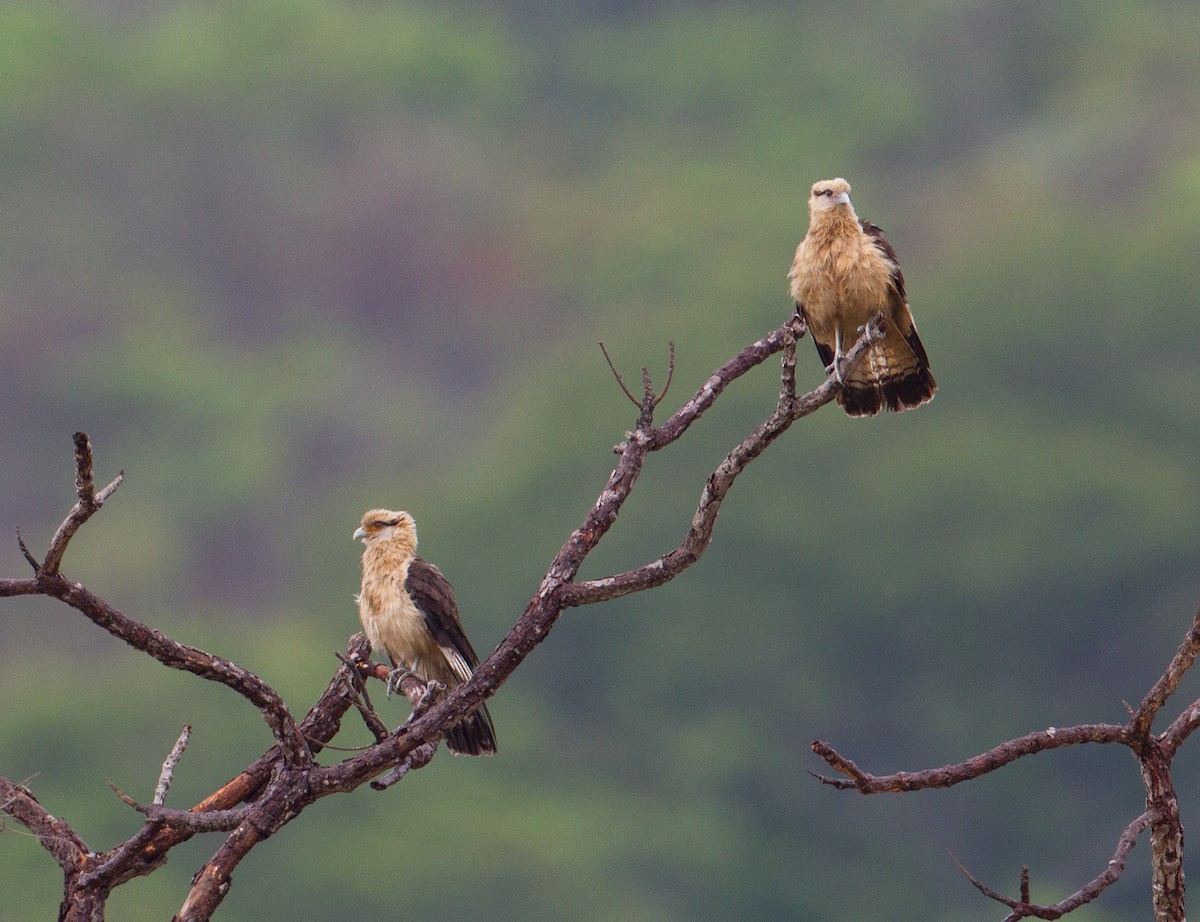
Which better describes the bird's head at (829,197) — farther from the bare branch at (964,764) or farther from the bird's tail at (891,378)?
the bare branch at (964,764)

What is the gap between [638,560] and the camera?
167 ft

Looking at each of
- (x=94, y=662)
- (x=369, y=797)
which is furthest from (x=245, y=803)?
(x=94, y=662)

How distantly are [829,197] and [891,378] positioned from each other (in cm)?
85

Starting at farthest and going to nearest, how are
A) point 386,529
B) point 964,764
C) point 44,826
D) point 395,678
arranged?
1. point 386,529
2. point 395,678
3. point 44,826
4. point 964,764

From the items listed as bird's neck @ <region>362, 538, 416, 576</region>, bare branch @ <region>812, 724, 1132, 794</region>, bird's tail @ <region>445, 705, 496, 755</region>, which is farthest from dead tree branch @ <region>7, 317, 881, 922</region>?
bird's neck @ <region>362, 538, 416, 576</region>

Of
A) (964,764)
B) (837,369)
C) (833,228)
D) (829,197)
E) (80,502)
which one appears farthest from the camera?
(829,197)

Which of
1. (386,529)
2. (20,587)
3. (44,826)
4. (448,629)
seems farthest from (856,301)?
(20,587)

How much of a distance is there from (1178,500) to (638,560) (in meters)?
14.8

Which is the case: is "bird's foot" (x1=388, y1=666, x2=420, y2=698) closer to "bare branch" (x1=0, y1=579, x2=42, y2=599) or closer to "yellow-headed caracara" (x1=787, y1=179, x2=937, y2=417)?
"yellow-headed caracara" (x1=787, y1=179, x2=937, y2=417)

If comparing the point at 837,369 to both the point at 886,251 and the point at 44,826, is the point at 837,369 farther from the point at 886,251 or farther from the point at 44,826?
the point at 44,826

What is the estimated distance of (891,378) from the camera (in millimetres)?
9438

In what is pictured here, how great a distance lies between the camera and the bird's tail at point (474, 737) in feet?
30.5

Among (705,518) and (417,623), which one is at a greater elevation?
(417,623)

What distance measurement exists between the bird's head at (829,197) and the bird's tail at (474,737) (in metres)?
2.66
